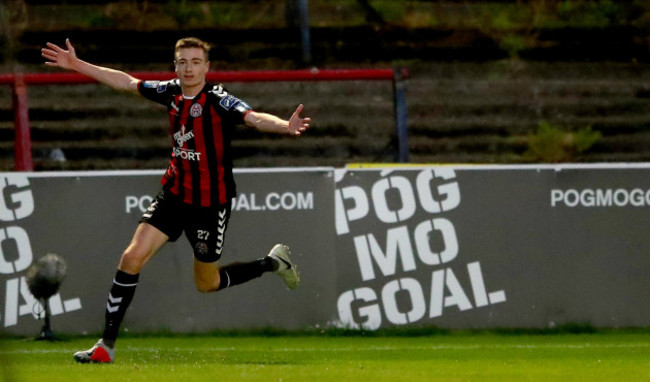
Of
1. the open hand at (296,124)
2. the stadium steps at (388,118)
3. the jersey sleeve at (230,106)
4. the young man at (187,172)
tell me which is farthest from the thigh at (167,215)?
the stadium steps at (388,118)

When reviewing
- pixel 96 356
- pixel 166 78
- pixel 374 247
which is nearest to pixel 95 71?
pixel 96 356

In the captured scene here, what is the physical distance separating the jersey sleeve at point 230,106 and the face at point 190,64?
16 cm

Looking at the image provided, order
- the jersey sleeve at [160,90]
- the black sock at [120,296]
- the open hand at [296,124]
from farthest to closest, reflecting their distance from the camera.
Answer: the jersey sleeve at [160,90] → the black sock at [120,296] → the open hand at [296,124]

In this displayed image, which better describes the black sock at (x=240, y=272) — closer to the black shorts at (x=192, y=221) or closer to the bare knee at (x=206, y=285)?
the bare knee at (x=206, y=285)

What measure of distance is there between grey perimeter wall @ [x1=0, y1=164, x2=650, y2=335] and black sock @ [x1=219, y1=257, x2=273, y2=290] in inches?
52.8

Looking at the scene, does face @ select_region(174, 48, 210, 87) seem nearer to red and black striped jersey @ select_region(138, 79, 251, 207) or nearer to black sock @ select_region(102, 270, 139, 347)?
red and black striped jersey @ select_region(138, 79, 251, 207)

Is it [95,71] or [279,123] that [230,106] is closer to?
[279,123]

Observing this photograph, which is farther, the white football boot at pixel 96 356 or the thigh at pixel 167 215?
the thigh at pixel 167 215

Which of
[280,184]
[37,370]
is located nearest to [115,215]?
[280,184]

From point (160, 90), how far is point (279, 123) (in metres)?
1.20

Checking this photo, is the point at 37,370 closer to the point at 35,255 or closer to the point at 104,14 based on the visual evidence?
the point at 35,255

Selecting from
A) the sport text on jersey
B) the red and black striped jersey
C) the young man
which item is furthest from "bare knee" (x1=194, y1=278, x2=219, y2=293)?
the sport text on jersey

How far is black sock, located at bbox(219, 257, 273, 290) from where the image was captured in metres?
9.16

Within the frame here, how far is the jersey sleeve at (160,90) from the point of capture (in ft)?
28.4
